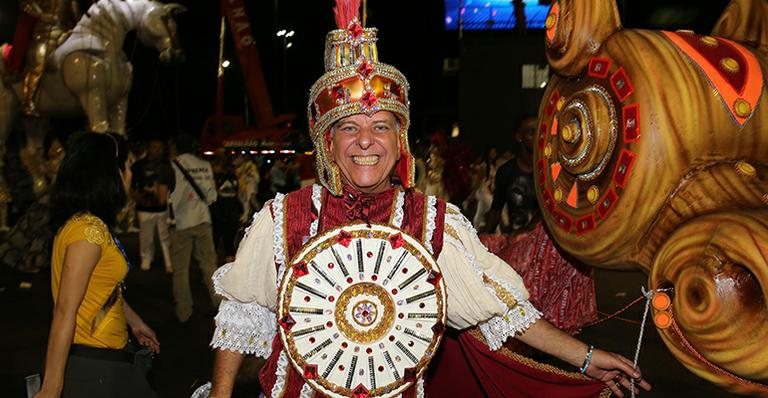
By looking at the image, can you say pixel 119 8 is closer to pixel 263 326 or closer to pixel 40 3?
pixel 40 3

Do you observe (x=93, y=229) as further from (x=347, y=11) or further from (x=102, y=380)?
(x=347, y=11)

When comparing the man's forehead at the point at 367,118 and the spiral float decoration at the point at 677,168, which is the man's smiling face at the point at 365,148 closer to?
the man's forehead at the point at 367,118

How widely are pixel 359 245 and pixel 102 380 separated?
1.34 metres

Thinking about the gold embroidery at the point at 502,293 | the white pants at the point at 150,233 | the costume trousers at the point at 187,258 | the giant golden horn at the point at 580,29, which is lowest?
the white pants at the point at 150,233

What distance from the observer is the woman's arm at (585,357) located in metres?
2.76

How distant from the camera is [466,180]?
12.1 metres

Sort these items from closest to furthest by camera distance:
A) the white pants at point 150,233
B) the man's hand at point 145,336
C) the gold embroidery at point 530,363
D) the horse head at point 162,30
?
1. the gold embroidery at point 530,363
2. the man's hand at point 145,336
3. the white pants at point 150,233
4. the horse head at point 162,30

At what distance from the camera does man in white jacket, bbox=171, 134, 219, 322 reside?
7941 mm

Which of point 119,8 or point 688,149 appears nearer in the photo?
point 688,149

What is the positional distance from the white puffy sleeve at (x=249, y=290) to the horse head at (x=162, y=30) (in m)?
10.1

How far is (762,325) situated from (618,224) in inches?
23.2

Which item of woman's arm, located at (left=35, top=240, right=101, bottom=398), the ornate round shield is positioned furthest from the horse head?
the ornate round shield

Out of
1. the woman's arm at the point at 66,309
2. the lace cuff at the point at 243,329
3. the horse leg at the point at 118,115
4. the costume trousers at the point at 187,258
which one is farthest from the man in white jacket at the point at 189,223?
the lace cuff at the point at 243,329

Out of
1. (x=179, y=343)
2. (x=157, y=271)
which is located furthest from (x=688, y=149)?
(x=157, y=271)
